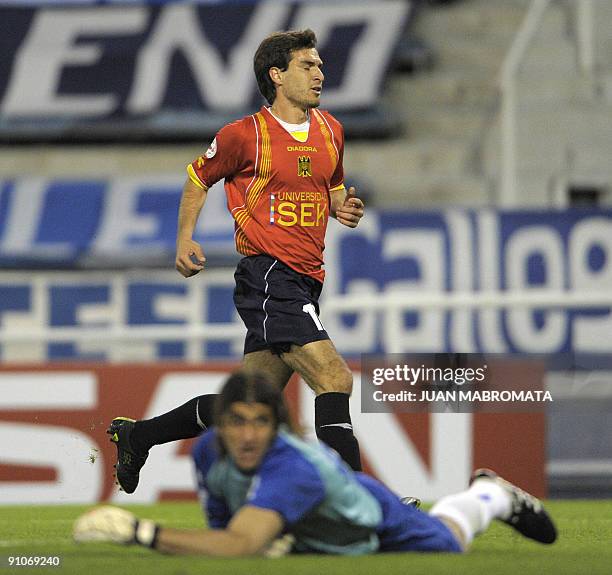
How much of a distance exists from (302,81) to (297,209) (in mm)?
522

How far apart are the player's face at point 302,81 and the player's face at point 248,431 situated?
2277 millimetres

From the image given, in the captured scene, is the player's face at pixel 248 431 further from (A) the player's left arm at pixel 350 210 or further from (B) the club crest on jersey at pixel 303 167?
(B) the club crest on jersey at pixel 303 167

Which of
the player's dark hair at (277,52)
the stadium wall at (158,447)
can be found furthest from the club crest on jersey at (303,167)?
the stadium wall at (158,447)

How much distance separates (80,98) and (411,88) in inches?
147

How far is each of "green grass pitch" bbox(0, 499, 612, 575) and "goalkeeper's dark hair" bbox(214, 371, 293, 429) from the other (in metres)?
0.41

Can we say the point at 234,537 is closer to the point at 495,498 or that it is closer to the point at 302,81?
the point at 495,498

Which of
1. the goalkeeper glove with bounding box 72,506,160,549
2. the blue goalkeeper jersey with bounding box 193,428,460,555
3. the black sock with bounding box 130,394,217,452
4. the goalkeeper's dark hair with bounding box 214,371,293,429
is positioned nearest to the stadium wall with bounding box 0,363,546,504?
the black sock with bounding box 130,394,217,452

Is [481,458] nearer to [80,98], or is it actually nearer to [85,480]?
[85,480]

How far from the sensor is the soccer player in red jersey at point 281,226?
6.24 metres

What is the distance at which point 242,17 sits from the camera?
18.7 m

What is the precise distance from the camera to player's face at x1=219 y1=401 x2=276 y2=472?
446 centimetres

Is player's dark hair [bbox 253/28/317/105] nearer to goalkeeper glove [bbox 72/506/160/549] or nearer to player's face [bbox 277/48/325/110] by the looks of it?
player's face [bbox 277/48/325/110]

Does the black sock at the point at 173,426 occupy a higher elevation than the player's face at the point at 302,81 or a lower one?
lower

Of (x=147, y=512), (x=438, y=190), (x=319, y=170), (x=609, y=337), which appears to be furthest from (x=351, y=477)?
(x=438, y=190)
